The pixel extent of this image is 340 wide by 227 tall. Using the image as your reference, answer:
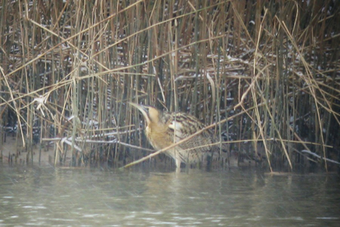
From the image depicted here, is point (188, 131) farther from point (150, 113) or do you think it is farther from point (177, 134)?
point (150, 113)

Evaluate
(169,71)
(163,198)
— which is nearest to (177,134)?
(169,71)

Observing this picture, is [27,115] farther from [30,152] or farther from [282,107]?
[282,107]

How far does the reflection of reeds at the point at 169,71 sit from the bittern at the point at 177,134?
0.49 ft

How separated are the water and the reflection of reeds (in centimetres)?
57

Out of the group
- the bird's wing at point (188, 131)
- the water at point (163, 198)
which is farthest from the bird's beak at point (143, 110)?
the water at point (163, 198)

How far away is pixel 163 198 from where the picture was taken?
6.47 metres

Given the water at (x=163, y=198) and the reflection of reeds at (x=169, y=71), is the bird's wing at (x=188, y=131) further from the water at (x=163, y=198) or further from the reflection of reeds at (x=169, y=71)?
the water at (x=163, y=198)

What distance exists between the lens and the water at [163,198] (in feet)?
18.4

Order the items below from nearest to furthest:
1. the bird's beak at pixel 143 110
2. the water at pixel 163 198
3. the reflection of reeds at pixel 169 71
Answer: the water at pixel 163 198, the reflection of reeds at pixel 169 71, the bird's beak at pixel 143 110

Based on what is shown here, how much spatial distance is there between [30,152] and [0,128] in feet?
1.42

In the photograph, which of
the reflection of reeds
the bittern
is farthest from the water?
the reflection of reeds

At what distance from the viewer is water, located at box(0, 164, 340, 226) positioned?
18.4ft

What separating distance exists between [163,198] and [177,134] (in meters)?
2.08

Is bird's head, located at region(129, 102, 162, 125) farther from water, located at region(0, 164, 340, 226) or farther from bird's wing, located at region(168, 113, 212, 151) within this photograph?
water, located at region(0, 164, 340, 226)
